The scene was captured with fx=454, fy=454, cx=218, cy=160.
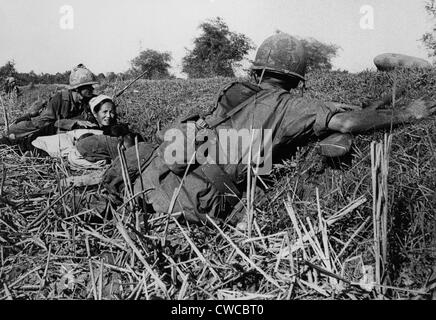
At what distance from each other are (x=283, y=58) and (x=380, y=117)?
116 centimetres

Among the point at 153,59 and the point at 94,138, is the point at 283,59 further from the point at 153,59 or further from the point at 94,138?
the point at 153,59

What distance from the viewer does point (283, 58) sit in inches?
173

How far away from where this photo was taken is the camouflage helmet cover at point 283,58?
4375 mm

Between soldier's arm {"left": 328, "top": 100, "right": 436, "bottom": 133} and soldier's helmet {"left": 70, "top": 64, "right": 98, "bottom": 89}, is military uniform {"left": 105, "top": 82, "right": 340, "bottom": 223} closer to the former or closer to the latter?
soldier's arm {"left": 328, "top": 100, "right": 436, "bottom": 133}

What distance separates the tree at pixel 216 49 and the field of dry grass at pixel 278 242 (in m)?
40.2

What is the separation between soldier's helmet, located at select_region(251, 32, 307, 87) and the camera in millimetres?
4375

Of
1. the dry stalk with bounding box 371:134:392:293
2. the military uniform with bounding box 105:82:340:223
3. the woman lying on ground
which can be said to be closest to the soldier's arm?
the military uniform with bounding box 105:82:340:223

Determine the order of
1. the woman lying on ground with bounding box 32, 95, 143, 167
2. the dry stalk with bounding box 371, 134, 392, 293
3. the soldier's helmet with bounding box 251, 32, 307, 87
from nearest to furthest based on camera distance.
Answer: the dry stalk with bounding box 371, 134, 392, 293 < the soldier's helmet with bounding box 251, 32, 307, 87 < the woman lying on ground with bounding box 32, 95, 143, 167

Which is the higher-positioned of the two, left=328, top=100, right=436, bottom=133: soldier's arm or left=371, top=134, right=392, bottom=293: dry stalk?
left=328, top=100, right=436, bottom=133: soldier's arm

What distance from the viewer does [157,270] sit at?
10.2ft

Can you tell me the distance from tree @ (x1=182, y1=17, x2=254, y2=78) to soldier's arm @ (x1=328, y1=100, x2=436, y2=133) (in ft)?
132

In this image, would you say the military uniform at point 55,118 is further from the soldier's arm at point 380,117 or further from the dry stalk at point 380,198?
the dry stalk at point 380,198

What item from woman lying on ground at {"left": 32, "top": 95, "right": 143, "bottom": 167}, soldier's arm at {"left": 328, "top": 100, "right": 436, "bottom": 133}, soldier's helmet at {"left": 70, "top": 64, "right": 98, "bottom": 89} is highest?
soldier's helmet at {"left": 70, "top": 64, "right": 98, "bottom": 89}

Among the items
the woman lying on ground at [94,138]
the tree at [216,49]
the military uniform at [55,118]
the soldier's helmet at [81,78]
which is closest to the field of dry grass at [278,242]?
the woman lying on ground at [94,138]
